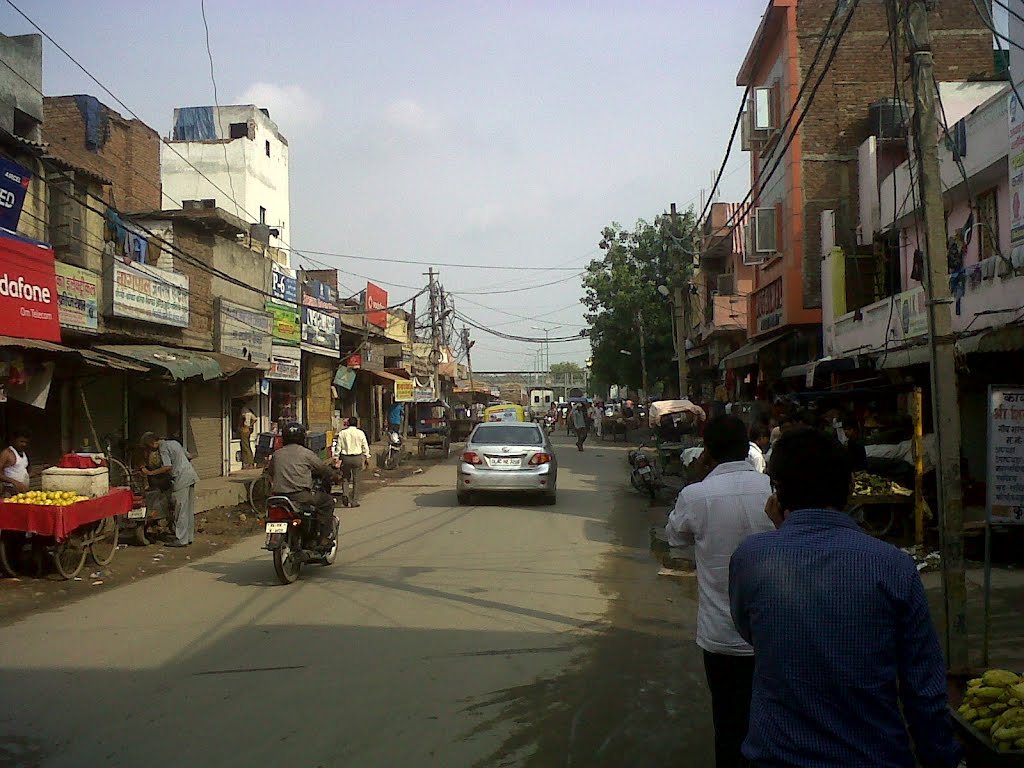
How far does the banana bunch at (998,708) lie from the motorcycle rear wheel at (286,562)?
7055 mm

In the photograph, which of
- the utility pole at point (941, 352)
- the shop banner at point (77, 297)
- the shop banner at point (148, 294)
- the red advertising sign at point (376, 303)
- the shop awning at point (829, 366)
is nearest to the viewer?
the utility pole at point (941, 352)

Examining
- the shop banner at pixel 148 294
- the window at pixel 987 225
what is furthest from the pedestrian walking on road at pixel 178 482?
the window at pixel 987 225

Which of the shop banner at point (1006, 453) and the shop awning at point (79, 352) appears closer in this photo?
the shop banner at point (1006, 453)

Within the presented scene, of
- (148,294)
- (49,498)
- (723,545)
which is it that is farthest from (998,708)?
(148,294)

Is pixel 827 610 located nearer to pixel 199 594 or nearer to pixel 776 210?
pixel 199 594

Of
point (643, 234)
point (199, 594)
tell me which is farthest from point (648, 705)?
point (643, 234)

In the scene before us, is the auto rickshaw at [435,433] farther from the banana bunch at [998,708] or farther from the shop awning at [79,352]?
the banana bunch at [998,708]

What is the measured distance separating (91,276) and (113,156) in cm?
1370

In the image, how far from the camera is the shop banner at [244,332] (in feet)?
74.9

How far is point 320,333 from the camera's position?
30.6m

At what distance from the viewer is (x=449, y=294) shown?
50.2m

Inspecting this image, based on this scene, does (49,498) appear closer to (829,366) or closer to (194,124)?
(829,366)

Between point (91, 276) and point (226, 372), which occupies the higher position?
point (91, 276)

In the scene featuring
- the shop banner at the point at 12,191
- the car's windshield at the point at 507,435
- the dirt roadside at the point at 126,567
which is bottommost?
the dirt roadside at the point at 126,567
